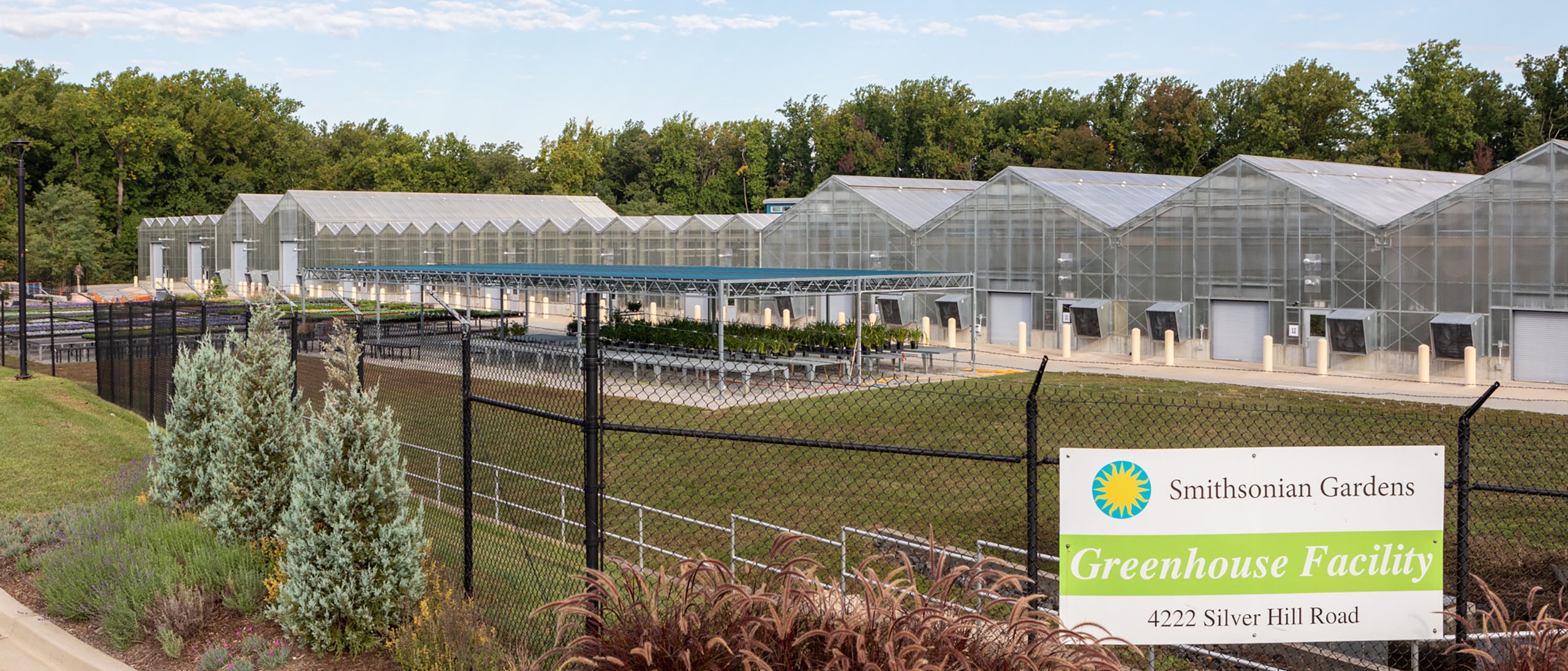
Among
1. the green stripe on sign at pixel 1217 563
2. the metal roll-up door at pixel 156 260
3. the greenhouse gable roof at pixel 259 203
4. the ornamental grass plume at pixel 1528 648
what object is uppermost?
the greenhouse gable roof at pixel 259 203

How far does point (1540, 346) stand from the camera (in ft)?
94.8

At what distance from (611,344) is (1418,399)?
20.0 metres

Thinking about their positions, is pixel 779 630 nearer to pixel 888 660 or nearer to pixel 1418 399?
pixel 888 660

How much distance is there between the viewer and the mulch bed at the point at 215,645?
8422 mm

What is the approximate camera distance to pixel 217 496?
10.8m

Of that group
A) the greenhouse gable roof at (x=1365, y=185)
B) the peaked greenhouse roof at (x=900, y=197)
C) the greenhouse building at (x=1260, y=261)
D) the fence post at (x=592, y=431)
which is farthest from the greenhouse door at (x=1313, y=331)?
the fence post at (x=592, y=431)

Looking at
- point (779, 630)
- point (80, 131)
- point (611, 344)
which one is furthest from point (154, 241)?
point (779, 630)

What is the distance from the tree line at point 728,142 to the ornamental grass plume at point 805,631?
7257 centimetres

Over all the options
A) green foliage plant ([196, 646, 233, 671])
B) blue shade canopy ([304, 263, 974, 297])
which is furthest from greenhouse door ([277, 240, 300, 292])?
green foliage plant ([196, 646, 233, 671])

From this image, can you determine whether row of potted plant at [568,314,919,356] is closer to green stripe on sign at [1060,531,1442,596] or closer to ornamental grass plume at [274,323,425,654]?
ornamental grass plume at [274,323,425,654]

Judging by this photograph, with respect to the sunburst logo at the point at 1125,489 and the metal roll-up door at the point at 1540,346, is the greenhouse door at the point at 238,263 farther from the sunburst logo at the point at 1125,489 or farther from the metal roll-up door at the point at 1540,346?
the sunburst logo at the point at 1125,489

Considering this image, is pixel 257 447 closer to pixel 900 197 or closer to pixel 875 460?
pixel 875 460

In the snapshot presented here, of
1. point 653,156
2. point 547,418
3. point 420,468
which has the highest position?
point 653,156

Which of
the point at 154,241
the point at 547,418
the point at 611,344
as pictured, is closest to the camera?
the point at 547,418
